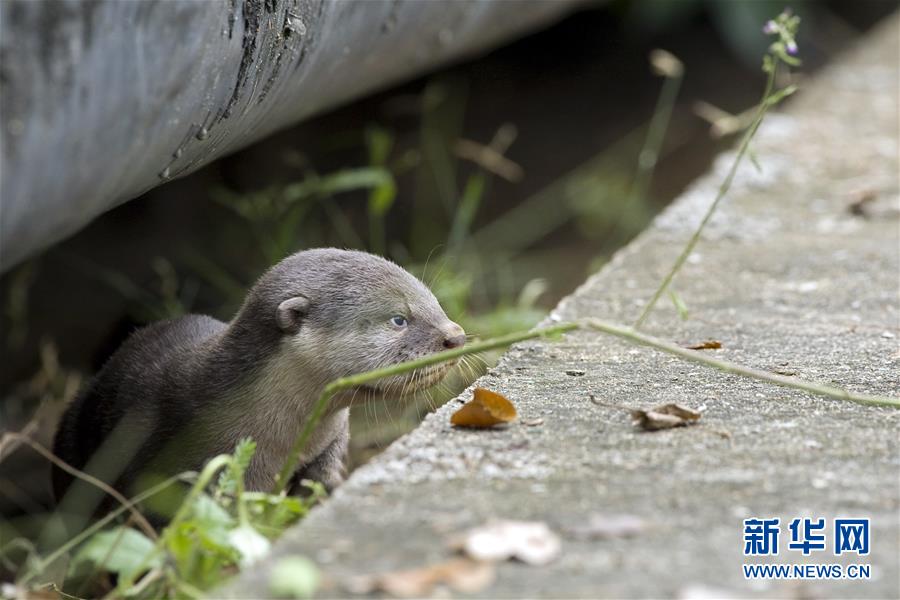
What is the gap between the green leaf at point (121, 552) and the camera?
1.65m

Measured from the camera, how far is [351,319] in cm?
252

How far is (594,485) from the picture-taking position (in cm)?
166

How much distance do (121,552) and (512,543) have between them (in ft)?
1.88

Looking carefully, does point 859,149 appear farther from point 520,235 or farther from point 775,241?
point 520,235

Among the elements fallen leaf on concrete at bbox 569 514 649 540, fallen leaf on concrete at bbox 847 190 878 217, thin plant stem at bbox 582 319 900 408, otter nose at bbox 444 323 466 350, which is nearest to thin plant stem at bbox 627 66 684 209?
fallen leaf on concrete at bbox 847 190 878 217

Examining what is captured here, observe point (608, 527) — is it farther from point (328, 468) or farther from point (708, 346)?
point (328, 468)

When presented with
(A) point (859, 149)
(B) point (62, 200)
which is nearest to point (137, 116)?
(B) point (62, 200)

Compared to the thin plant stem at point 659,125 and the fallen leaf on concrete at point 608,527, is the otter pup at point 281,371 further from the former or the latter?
the thin plant stem at point 659,125

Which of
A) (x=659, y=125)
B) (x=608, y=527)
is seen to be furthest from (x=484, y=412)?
(x=659, y=125)

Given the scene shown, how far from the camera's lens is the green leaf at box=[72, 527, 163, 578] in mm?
1649

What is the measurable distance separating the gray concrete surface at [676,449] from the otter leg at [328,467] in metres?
0.49

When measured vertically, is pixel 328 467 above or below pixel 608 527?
below

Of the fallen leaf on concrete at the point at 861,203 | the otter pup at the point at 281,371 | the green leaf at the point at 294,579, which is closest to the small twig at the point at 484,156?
the fallen leaf on concrete at the point at 861,203

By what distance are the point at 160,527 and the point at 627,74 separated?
4474 mm
